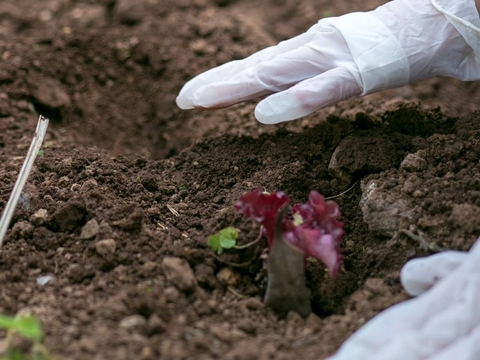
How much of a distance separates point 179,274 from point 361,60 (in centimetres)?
109

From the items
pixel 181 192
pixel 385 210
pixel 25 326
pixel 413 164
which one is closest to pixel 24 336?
pixel 25 326

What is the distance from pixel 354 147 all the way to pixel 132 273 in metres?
0.92

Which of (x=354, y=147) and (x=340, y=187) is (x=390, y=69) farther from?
(x=340, y=187)

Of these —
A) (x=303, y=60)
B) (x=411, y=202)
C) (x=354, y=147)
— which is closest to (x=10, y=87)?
(x=303, y=60)

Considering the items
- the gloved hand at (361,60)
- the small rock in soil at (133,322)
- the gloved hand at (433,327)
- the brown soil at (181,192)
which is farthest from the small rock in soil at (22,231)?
the gloved hand at (433,327)

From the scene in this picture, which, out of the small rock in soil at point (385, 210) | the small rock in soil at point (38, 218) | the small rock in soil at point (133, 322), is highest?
the small rock in soil at point (38, 218)

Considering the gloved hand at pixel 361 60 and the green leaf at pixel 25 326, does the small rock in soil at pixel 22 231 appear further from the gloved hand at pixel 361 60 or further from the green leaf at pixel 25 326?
the gloved hand at pixel 361 60

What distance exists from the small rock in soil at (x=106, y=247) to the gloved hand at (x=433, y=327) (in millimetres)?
713

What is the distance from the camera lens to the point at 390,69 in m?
2.25

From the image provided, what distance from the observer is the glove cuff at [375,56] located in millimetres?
2240

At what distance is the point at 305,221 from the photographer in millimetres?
1724

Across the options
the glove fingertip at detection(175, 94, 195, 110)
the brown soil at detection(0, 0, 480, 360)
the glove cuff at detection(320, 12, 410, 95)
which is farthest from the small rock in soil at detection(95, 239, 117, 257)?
the glove cuff at detection(320, 12, 410, 95)

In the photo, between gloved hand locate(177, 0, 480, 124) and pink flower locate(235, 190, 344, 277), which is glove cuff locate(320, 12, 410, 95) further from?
pink flower locate(235, 190, 344, 277)

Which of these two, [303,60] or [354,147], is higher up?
[303,60]
